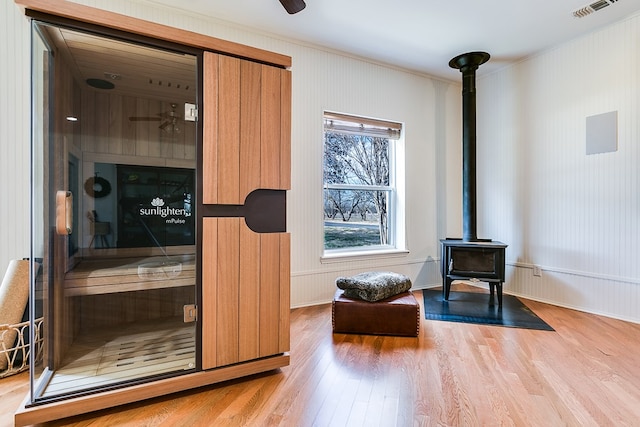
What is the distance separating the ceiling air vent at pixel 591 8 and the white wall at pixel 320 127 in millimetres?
1595

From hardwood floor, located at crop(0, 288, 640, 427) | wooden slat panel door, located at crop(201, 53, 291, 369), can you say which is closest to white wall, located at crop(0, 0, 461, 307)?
hardwood floor, located at crop(0, 288, 640, 427)

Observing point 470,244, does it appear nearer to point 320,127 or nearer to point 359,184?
point 359,184

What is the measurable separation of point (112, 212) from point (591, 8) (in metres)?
4.11

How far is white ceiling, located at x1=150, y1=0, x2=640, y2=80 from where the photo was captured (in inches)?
109

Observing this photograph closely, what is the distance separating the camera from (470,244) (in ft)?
11.0

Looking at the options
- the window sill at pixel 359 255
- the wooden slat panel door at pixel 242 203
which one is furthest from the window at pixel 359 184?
the wooden slat panel door at pixel 242 203

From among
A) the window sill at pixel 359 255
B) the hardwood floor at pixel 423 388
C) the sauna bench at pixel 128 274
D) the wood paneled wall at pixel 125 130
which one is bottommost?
the hardwood floor at pixel 423 388

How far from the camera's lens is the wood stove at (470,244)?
3.32m

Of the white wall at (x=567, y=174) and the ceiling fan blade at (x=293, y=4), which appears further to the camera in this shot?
the white wall at (x=567, y=174)

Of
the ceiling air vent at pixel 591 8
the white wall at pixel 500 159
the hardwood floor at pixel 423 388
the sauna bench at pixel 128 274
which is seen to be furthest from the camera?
the white wall at pixel 500 159

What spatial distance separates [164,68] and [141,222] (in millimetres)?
902

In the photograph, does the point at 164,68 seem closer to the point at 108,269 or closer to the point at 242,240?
the point at 242,240

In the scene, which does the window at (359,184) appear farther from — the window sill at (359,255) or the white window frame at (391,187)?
the window sill at (359,255)

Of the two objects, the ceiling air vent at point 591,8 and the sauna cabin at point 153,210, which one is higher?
the ceiling air vent at point 591,8
